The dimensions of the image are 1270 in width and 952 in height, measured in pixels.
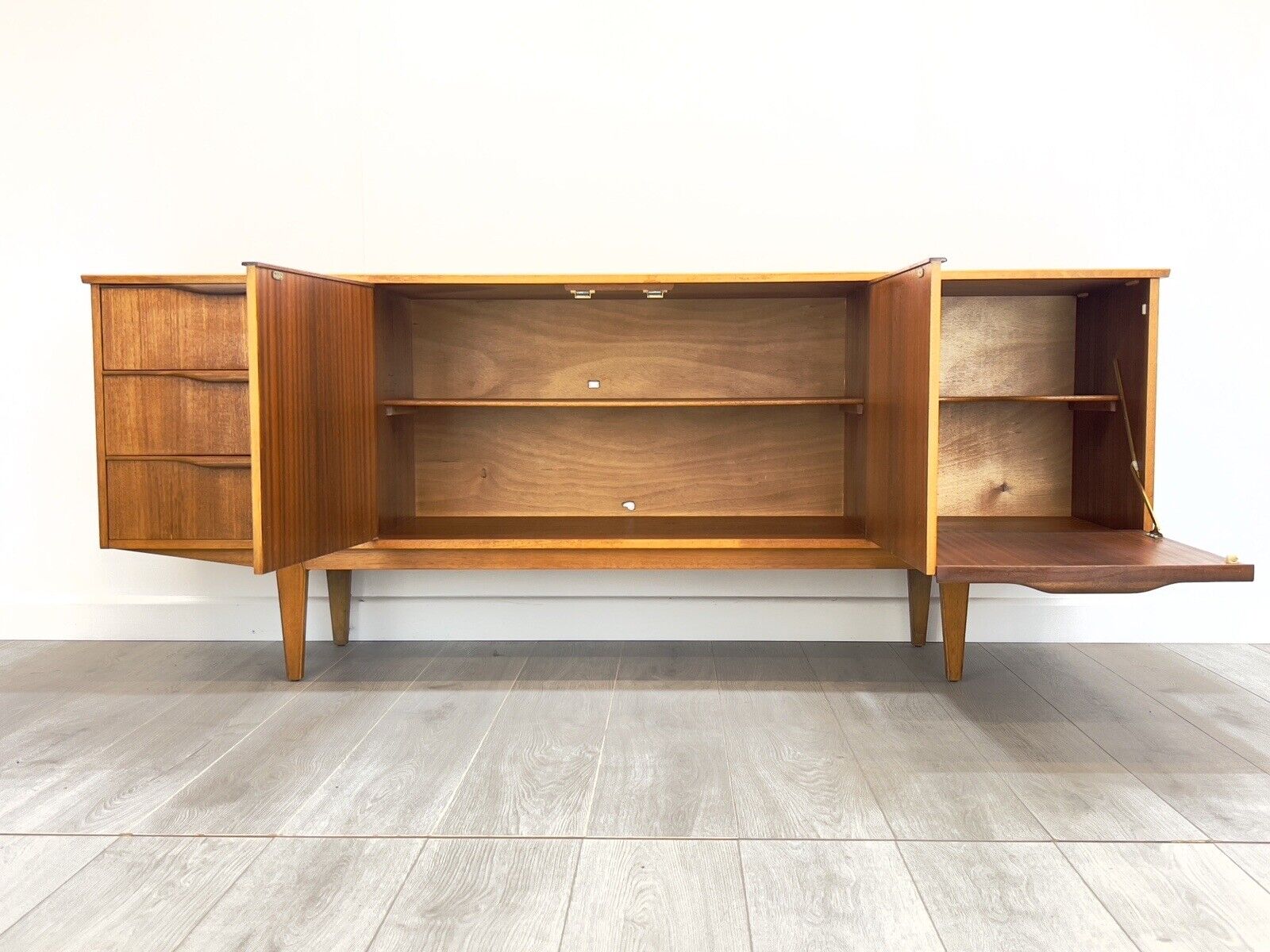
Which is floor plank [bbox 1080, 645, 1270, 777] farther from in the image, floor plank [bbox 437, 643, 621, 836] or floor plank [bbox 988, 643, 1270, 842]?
floor plank [bbox 437, 643, 621, 836]

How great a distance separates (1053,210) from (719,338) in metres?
0.94

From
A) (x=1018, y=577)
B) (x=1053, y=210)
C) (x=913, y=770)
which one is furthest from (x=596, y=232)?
(x=913, y=770)

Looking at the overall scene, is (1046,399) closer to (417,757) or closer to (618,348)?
(618,348)

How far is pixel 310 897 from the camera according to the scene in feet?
4.35

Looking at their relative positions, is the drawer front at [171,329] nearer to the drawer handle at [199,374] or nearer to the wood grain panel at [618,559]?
the drawer handle at [199,374]

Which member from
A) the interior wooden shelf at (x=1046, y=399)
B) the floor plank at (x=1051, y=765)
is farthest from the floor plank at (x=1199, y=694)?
the interior wooden shelf at (x=1046, y=399)

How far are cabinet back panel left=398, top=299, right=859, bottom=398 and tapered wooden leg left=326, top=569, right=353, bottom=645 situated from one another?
1.83 feet

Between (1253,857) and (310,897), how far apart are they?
4.30ft

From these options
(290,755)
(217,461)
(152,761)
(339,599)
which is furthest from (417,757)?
(339,599)

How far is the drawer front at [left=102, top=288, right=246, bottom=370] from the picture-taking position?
87.1 inches

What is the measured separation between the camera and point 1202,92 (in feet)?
8.64

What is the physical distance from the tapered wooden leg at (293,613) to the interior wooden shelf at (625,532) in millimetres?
222

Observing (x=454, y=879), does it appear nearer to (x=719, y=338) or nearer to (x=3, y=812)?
(x=3, y=812)

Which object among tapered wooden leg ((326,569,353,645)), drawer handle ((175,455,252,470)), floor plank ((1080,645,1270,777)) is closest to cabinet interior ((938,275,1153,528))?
floor plank ((1080,645,1270,777))
